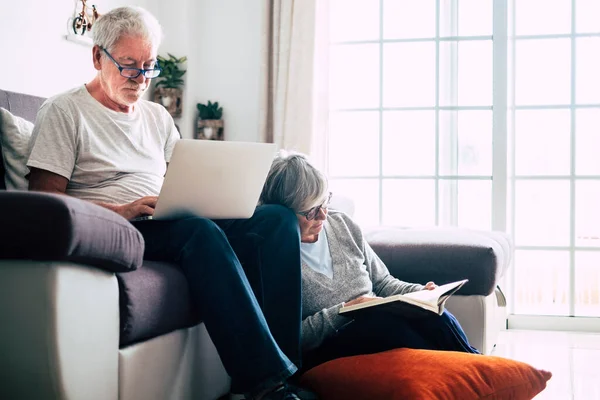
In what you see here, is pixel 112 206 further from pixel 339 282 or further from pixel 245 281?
pixel 339 282

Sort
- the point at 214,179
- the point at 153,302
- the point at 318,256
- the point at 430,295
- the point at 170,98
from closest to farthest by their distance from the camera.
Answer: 1. the point at 153,302
2. the point at 214,179
3. the point at 430,295
4. the point at 318,256
5. the point at 170,98

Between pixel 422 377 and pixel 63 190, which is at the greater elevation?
pixel 63 190

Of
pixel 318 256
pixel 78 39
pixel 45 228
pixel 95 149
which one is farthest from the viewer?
pixel 78 39

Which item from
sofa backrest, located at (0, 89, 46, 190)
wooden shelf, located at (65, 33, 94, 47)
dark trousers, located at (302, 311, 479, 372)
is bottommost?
dark trousers, located at (302, 311, 479, 372)

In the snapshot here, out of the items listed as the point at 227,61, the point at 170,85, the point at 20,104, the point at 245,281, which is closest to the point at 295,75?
the point at 227,61

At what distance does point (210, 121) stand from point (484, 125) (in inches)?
60.9

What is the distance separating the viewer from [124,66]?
2.47 metres

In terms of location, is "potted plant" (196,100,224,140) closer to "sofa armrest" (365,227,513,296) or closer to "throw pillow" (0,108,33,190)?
"sofa armrest" (365,227,513,296)

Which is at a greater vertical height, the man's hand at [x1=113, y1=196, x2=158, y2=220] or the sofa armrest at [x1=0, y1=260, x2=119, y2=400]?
the man's hand at [x1=113, y1=196, x2=158, y2=220]

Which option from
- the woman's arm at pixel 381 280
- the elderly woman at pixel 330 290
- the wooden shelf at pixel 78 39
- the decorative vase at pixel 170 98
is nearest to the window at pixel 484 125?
the decorative vase at pixel 170 98

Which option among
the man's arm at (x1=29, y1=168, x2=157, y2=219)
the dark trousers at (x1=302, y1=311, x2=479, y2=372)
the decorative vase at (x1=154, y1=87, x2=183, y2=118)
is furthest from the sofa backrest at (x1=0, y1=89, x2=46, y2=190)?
the decorative vase at (x1=154, y1=87, x2=183, y2=118)

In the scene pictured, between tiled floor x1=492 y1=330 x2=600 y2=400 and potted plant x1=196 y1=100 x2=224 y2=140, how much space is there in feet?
6.33

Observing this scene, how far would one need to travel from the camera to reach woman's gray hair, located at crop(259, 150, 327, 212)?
2.42 meters

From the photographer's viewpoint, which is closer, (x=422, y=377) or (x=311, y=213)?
(x=422, y=377)
